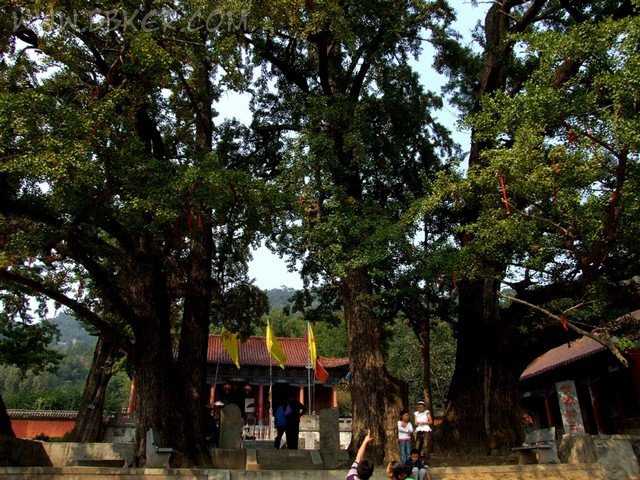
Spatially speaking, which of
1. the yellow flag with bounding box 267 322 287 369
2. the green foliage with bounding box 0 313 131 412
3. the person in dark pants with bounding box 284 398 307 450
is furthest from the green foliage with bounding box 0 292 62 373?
the person in dark pants with bounding box 284 398 307 450

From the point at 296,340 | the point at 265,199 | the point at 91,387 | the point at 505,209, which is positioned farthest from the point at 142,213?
the point at 296,340

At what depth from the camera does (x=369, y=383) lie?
9680 millimetres

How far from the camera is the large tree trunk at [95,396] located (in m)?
15.9

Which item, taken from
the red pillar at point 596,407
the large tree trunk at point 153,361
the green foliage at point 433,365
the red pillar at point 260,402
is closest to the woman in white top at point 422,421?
the large tree trunk at point 153,361

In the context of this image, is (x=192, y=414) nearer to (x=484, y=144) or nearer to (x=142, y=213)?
(x=142, y=213)

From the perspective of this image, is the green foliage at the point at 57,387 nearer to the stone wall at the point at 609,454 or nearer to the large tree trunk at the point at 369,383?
the large tree trunk at the point at 369,383

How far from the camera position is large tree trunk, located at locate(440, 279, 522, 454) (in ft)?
32.3

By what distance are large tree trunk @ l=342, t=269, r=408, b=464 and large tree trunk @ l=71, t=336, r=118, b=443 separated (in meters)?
8.68

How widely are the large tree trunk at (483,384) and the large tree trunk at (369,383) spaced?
1.56 m

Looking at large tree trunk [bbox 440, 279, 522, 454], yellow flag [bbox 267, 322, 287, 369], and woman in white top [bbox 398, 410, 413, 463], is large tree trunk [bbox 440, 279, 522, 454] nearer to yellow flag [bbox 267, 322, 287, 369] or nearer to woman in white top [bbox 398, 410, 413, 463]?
woman in white top [bbox 398, 410, 413, 463]

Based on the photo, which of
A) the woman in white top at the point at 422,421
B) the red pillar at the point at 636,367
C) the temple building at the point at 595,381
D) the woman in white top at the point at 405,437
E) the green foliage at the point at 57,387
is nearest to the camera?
the woman in white top at the point at 405,437

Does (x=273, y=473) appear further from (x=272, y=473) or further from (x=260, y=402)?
(x=260, y=402)

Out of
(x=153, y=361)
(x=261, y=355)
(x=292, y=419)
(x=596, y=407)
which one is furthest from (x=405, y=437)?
(x=261, y=355)

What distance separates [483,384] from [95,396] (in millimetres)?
12003
